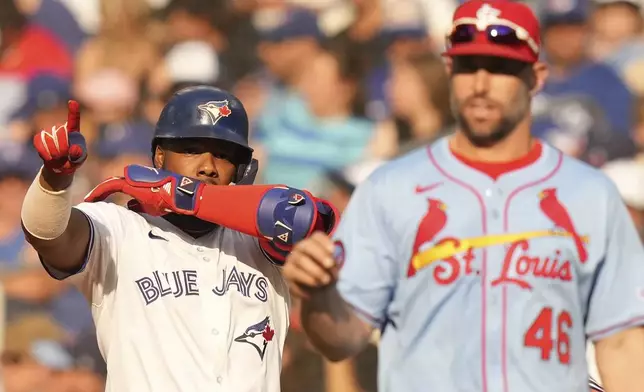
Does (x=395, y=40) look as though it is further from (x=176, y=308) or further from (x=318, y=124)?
(x=176, y=308)

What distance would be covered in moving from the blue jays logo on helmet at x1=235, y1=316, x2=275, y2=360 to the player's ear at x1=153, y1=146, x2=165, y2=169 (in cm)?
70

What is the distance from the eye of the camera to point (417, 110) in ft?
26.3

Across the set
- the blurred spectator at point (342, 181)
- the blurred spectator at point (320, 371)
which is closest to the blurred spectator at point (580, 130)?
the blurred spectator at point (342, 181)

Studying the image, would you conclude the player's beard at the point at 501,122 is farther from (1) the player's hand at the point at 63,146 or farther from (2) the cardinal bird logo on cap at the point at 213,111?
(2) the cardinal bird logo on cap at the point at 213,111

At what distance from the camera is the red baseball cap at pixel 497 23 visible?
3.26 metres

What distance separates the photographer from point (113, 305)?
4.26 meters

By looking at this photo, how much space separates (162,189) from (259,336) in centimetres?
60

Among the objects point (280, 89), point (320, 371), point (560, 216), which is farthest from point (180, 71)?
point (560, 216)

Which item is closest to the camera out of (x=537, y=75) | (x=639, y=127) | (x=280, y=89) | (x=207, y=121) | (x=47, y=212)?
(x=537, y=75)

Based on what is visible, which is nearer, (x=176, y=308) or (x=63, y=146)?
(x=63, y=146)

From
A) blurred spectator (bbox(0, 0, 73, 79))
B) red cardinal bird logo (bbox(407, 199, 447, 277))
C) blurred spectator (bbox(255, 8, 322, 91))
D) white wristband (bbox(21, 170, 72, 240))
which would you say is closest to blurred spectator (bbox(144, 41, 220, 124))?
blurred spectator (bbox(255, 8, 322, 91))

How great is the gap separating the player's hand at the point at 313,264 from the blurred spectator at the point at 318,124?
496 cm

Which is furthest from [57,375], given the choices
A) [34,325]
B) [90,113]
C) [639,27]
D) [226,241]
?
[639,27]

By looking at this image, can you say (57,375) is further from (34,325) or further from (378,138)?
(378,138)
